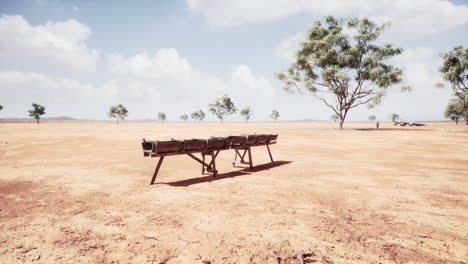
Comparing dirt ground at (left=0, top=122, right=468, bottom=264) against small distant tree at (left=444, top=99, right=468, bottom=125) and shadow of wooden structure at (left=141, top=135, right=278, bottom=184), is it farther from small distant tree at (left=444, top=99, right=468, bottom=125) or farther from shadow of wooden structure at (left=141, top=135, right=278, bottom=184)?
small distant tree at (left=444, top=99, right=468, bottom=125)

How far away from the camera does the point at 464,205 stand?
19.0ft

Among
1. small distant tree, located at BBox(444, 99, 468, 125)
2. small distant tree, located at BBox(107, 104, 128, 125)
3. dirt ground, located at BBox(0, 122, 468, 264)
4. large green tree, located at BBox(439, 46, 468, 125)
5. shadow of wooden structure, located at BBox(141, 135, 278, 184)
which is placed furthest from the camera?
small distant tree, located at BBox(107, 104, 128, 125)

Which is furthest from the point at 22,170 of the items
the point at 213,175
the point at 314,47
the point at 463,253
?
the point at 314,47

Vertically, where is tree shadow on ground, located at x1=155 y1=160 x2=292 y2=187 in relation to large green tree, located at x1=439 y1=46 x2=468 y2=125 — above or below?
below

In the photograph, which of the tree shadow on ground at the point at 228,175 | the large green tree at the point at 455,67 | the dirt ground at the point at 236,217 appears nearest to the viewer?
the dirt ground at the point at 236,217

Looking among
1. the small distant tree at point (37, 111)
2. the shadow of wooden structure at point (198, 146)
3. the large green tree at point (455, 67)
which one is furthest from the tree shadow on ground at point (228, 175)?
the small distant tree at point (37, 111)

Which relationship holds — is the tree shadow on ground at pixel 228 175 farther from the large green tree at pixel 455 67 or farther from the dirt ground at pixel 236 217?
the large green tree at pixel 455 67

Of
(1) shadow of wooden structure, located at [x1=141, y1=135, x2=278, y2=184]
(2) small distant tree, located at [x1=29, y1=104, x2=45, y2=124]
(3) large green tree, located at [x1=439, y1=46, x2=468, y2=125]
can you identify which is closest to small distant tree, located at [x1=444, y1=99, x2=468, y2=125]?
(3) large green tree, located at [x1=439, y1=46, x2=468, y2=125]

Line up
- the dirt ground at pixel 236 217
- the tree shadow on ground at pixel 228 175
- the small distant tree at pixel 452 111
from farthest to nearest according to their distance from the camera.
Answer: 1. the small distant tree at pixel 452 111
2. the tree shadow on ground at pixel 228 175
3. the dirt ground at pixel 236 217

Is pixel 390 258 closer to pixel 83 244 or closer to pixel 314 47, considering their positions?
pixel 83 244

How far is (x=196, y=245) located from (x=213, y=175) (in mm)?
5363

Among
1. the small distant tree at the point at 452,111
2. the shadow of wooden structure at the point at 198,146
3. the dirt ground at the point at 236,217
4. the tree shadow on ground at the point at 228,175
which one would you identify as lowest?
the tree shadow on ground at the point at 228,175

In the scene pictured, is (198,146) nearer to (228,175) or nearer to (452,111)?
(228,175)

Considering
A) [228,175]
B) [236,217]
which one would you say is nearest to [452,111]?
[228,175]
